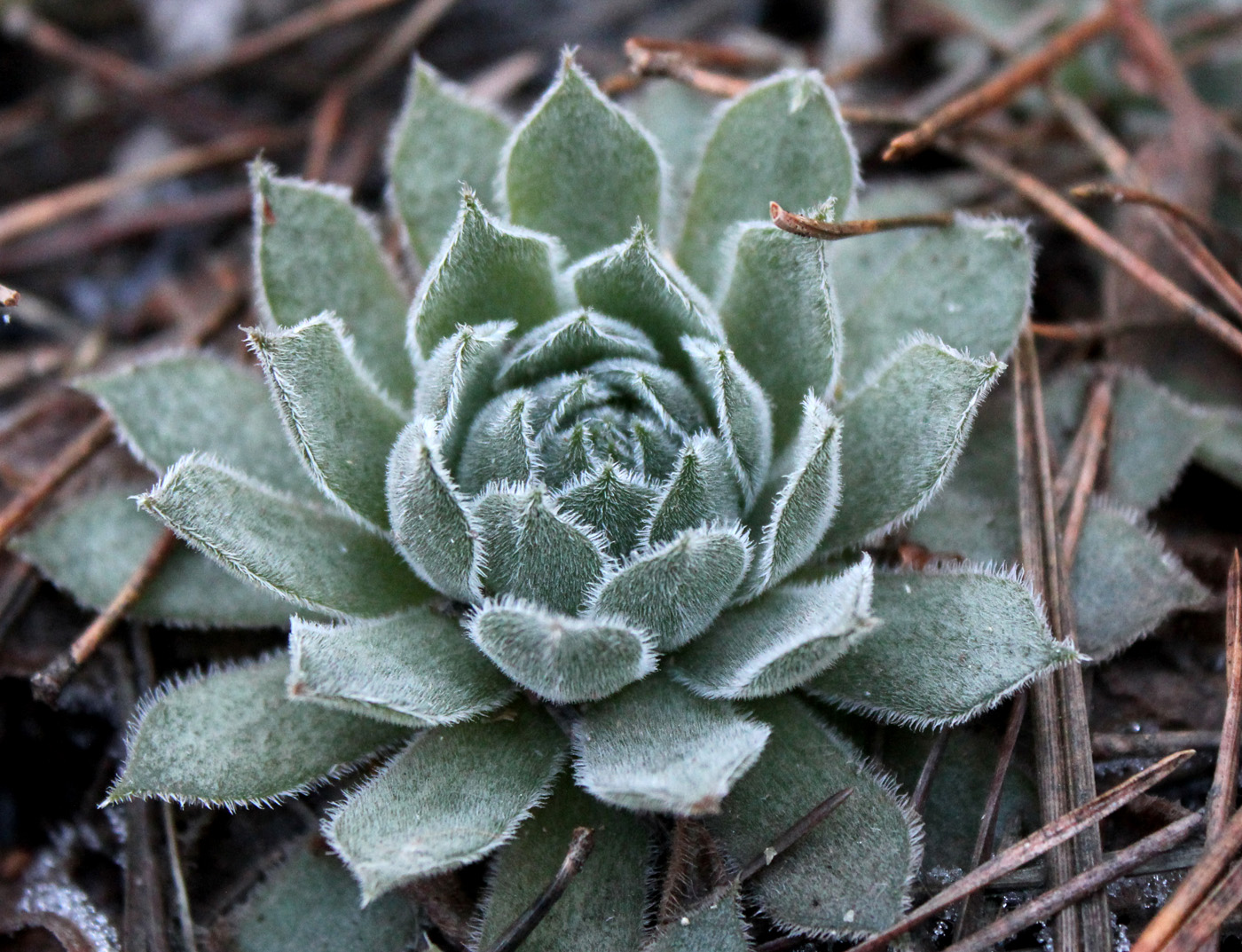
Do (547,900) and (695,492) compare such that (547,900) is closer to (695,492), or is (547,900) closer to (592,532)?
(592,532)

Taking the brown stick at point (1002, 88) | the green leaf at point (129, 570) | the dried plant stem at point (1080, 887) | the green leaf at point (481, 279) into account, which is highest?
the brown stick at point (1002, 88)

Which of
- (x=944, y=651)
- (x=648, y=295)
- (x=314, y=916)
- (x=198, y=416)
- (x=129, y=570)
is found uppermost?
(x=648, y=295)

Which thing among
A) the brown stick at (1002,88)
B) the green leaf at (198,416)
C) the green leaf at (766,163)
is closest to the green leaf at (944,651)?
the green leaf at (766,163)

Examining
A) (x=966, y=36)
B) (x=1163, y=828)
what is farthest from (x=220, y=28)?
(x=1163, y=828)

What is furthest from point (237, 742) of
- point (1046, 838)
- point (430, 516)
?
point (1046, 838)

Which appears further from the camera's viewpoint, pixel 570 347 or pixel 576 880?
pixel 570 347

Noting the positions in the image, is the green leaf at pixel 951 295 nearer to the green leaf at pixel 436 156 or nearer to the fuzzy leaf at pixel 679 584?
the fuzzy leaf at pixel 679 584

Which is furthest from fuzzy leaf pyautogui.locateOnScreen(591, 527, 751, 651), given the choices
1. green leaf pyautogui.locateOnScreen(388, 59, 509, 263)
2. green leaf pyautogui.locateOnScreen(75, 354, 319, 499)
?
green leaf pyautogui.locateOnScreen(388, 59, 509, 263)
